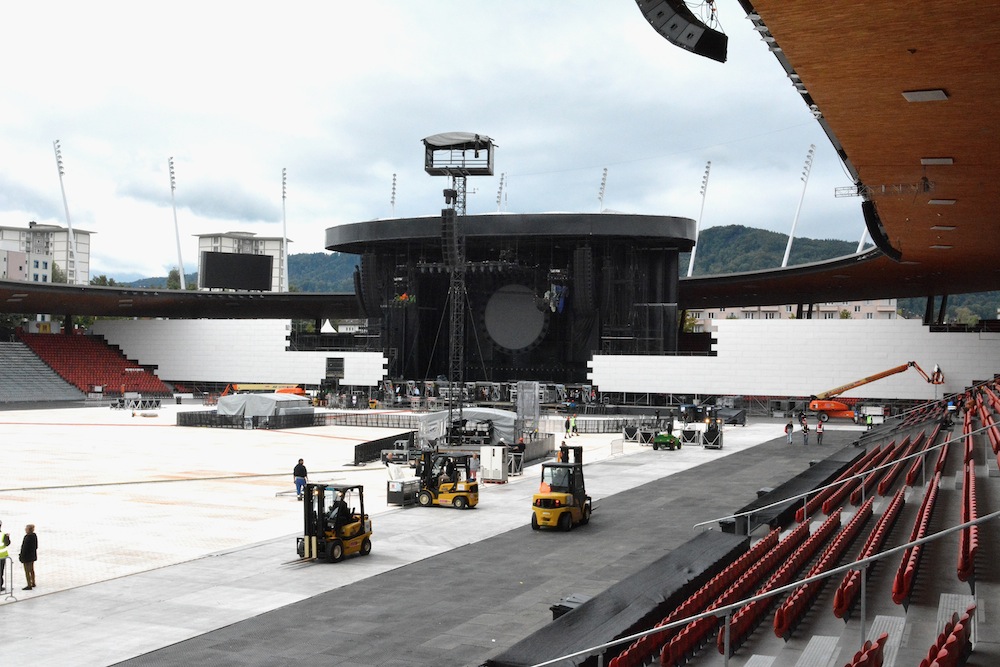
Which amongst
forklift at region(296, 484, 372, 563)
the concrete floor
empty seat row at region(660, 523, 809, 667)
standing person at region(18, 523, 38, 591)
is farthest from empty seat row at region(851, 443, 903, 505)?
standing person at region(18, 523, 38, 591)

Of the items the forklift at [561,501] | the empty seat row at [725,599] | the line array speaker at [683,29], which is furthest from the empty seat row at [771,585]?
the line array speaker at [683,29]

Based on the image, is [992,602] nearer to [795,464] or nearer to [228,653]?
[228,653]

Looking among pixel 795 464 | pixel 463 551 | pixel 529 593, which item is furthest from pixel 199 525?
pixel 795 464

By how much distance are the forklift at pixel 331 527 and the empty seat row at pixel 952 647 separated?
529 inches

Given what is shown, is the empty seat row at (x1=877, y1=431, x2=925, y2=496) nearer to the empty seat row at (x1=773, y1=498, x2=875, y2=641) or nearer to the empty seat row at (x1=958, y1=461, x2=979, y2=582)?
the empty seat row at (x1=958, y1=461, x2=979, y2=582)

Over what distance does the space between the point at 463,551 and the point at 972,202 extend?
17.1 metres

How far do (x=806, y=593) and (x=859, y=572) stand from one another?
0.97 metres

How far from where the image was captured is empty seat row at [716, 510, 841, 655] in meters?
14.5

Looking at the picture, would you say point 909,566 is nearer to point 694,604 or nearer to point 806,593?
point 806,593

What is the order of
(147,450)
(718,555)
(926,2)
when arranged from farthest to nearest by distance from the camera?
(147,450) < (718,555) < (926,2)

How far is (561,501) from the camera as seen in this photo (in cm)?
2703

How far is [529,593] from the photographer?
1972cm

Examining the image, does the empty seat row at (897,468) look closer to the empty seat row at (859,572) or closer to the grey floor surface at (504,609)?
the grey floor surface at (504,609)

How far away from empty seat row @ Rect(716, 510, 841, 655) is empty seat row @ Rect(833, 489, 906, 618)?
88cm
